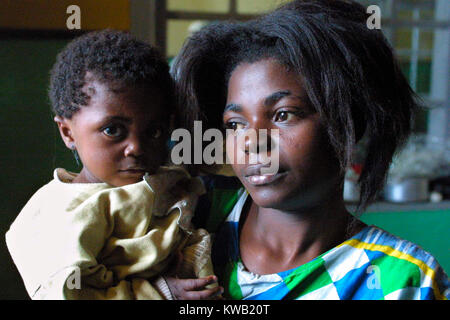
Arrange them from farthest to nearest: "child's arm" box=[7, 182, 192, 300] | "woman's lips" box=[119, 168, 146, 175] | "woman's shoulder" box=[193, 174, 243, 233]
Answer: "woman's shoulder" box=[193, 174, 243, 233] < "woman's lips" box=[119, 168, 146, 175] < "child's arm" box=[7, 182, 192, 300]

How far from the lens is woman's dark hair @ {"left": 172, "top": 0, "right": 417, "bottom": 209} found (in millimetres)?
739

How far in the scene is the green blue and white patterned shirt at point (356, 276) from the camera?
74 centimetres

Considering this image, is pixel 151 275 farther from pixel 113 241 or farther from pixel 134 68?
pixel 134 68

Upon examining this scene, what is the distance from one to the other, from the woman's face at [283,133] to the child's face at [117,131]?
0.14 m

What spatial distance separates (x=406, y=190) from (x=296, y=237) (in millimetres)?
1226

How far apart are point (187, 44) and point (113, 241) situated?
0.37 m

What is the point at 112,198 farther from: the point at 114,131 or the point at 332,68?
the point at 332,68

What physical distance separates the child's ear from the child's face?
2cm

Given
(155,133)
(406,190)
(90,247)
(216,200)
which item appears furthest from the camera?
(406,190)

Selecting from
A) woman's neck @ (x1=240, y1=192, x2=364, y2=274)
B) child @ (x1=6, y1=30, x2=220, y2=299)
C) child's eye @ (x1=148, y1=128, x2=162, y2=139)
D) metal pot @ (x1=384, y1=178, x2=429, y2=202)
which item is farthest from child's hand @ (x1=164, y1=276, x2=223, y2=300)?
metal pot @ (x1=384, y1=178, x2=429, y2=202)

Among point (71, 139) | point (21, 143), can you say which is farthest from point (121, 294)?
point (21, 143)

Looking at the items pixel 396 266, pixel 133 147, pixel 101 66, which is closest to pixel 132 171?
pixel 133 147

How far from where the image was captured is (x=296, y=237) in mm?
834

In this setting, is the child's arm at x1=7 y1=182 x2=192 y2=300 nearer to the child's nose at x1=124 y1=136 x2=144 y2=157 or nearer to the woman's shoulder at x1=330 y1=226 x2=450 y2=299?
the child's nose at x1=124 y1=136 x2=144 y2=157
